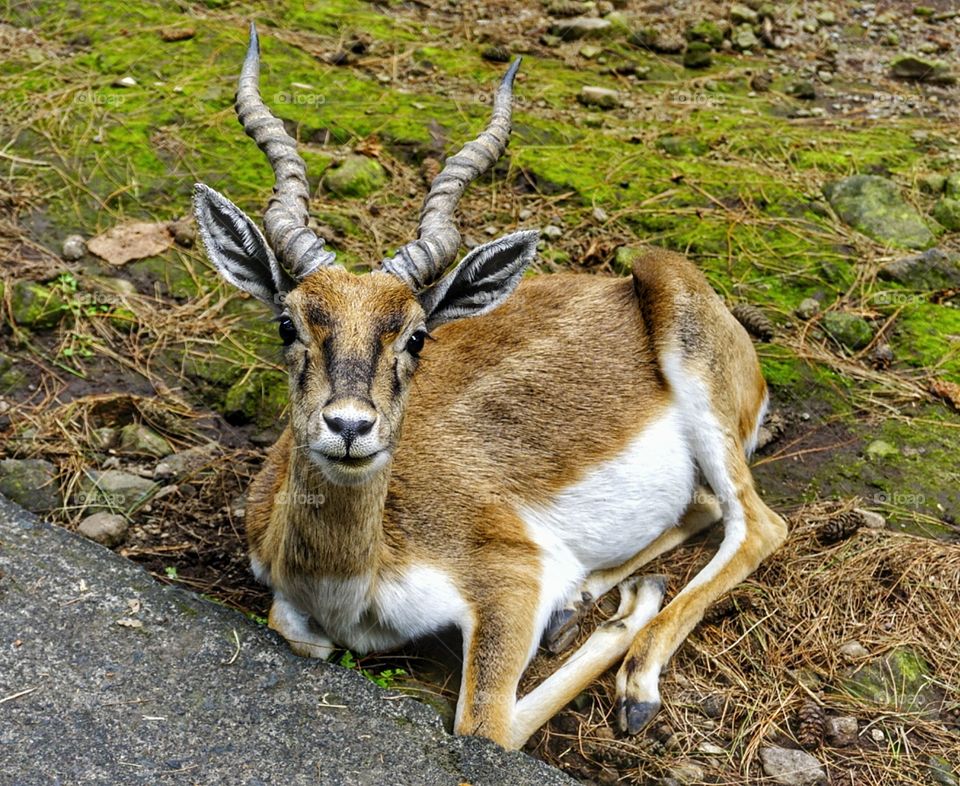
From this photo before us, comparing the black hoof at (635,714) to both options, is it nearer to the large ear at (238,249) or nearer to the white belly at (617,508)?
the white belly at (617,508)

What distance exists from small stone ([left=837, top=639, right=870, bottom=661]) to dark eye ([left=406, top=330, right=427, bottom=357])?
2.48 m

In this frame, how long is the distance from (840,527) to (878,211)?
11.1 ft

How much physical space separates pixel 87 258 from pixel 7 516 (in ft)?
8.71

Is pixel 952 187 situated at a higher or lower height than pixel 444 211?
lower

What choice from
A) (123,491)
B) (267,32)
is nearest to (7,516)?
(123,491)

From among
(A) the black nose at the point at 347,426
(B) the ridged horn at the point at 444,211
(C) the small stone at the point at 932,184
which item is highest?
(B) the ridged horn at the point at 444,211

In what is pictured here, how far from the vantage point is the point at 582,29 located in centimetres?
1105

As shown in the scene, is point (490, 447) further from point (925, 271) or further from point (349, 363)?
point (925, 271)

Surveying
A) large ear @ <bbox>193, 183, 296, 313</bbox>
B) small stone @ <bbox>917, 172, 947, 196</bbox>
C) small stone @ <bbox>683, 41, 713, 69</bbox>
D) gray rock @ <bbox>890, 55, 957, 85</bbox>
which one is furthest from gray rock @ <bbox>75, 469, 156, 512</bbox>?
gray rock @ <bbox>890, 55, 957, 85</bbox>

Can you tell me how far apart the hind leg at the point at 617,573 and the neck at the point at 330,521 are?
119 centimetres

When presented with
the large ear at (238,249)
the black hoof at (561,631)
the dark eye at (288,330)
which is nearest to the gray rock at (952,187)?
the black hoof at (561,631)

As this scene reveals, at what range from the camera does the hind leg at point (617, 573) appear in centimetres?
563

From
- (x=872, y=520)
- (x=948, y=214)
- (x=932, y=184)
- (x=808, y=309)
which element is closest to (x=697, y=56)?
(x=932, y=184)

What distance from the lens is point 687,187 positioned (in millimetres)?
8648
